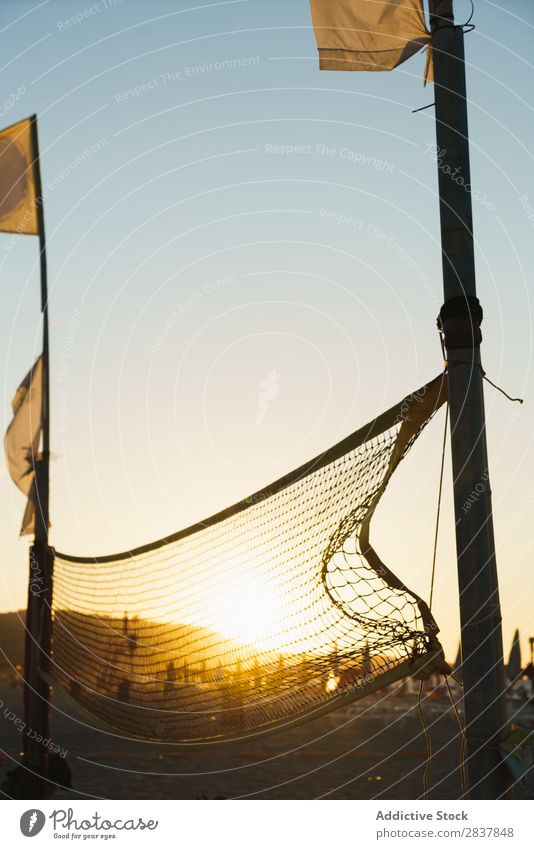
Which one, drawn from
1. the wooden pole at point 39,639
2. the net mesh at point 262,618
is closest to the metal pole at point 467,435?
the net mesh at point 262,618

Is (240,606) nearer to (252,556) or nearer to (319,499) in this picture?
(252,556)

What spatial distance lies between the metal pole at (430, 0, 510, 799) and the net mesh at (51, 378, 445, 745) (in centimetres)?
28

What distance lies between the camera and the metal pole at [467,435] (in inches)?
165

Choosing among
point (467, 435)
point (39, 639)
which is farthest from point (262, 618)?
point (39, 639)

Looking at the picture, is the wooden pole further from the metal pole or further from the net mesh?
the metal pole

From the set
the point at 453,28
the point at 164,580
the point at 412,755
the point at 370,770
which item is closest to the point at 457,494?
the point at 453,28

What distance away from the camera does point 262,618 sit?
224 inches

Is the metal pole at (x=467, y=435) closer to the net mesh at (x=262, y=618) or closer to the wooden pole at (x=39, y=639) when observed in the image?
the net mesh at (x=262, y=618)

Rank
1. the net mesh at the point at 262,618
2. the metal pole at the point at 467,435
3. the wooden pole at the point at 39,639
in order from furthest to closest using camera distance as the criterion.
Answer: the wooden pole at the point at 39,639, the net mesh at the point at 262,618, the metal pole at the point at 467,435

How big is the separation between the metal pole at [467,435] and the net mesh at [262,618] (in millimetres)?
280

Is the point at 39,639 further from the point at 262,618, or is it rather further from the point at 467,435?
the point at 467,435

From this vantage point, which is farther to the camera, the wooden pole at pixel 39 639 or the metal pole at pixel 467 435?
the wooden pole at pixel 39 639

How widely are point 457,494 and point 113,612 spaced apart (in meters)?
4.08
